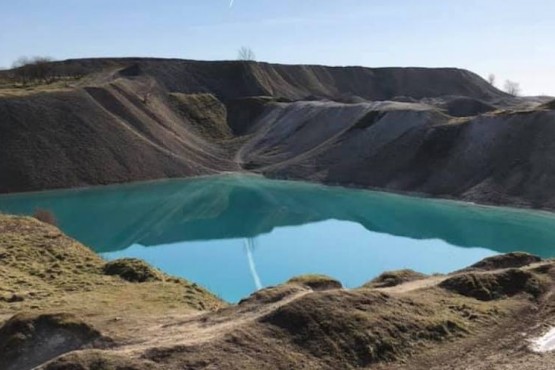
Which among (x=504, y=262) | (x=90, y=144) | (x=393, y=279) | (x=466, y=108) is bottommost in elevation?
(x=393, y=279)

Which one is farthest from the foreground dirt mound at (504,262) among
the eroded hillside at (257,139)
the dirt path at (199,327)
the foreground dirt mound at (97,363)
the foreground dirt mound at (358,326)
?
the eroded hillside at (257,139)

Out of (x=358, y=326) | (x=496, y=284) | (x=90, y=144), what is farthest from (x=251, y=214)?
(x=358, y=326)

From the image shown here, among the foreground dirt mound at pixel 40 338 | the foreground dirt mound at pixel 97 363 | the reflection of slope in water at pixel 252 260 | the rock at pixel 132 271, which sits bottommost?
the reflection of slope in water at pixel 252 260

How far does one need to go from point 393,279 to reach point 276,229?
35.1m

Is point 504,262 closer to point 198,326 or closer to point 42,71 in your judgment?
point 198,326

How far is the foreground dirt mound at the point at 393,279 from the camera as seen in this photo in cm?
2387

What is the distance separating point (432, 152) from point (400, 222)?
2002cm

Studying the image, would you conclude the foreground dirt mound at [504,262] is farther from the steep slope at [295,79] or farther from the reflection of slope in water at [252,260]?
the steep slope at [295,79]

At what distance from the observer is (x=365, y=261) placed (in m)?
44.3

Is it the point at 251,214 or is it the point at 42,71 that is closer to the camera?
the point at 251,214

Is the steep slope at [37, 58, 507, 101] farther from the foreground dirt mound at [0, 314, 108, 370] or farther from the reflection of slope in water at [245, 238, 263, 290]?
the foreground dirt mound at [0, 314, 108, 370]

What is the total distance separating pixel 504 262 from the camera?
25.8 metres

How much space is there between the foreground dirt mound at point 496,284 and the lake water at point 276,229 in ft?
49.7

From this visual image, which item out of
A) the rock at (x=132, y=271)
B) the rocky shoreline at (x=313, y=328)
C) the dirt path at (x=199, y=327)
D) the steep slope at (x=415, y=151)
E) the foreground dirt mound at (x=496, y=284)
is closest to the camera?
the rocky shoreline at (x=313, y=328)
